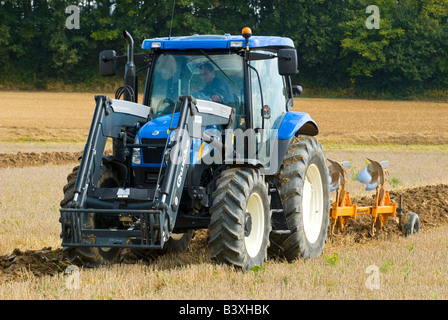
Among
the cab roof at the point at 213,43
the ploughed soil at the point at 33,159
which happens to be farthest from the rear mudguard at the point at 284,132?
the ploughed soil at the point at 33,159

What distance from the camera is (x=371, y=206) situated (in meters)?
9.75

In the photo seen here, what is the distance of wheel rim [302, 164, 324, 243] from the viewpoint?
8.36 metres

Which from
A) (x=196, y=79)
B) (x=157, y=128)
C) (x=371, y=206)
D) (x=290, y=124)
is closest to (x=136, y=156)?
(x=157, y=128)

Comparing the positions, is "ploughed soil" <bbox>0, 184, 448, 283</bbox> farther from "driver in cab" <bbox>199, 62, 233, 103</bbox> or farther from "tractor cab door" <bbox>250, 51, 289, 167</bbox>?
"driver in cab" <bbox>199, 62, 233, 103</bbox>

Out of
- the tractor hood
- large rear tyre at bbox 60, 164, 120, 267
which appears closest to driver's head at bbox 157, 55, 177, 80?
the tractor hood

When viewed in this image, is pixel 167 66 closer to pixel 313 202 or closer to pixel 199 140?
pixel 199 140

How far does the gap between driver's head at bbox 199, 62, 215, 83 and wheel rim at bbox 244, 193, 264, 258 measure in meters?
1.43

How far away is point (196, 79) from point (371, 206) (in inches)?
136

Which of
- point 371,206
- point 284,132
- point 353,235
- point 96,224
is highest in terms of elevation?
point 284,132

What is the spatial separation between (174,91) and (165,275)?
2256 millimetres

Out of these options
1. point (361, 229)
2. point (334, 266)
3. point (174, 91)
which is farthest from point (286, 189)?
point (361, 229)

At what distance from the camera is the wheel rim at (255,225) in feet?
23.2

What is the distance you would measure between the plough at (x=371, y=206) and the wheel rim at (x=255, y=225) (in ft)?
7.54

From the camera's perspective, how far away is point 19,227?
9.84 m
